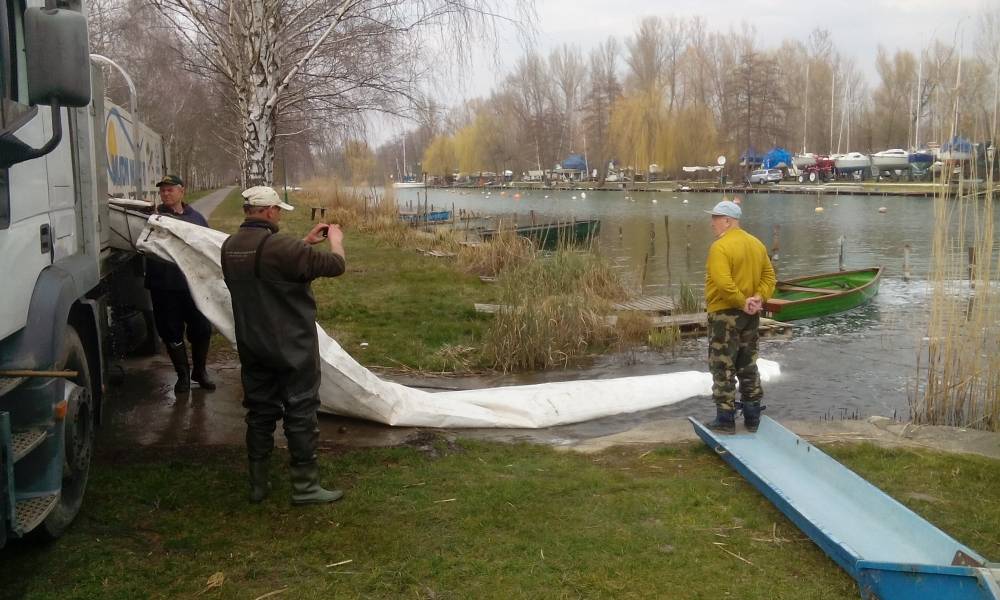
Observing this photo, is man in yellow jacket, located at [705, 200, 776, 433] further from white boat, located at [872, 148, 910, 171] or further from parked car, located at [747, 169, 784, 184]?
parked car, located at [747, 169, 784, 184]

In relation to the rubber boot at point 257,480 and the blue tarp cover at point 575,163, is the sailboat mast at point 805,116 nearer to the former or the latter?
the blue tarp cover at point 575,163

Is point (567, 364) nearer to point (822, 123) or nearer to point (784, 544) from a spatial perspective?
point (784, 544)

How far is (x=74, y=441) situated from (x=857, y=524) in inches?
170

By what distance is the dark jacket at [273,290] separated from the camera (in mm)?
4684

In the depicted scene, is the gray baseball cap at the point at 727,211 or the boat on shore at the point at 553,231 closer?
the gray baseball cap at the point at 727,211

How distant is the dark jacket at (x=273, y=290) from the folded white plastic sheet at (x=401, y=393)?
140cm

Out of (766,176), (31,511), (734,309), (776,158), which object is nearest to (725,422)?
(734,309)

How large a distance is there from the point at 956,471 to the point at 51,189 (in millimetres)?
5923

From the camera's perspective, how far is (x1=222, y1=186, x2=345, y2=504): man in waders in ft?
15.4

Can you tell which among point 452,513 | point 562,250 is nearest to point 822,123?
point 562,250

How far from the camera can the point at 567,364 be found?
11234 millimetres

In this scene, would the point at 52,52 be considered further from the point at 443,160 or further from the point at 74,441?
the point at 443,160

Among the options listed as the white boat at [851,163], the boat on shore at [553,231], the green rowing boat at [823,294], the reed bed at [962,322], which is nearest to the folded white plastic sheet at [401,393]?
the reed bed at [962,322]

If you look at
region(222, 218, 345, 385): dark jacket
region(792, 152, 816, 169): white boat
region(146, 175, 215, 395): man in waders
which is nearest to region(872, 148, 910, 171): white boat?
region(792, 152, 816, 169): white boat
